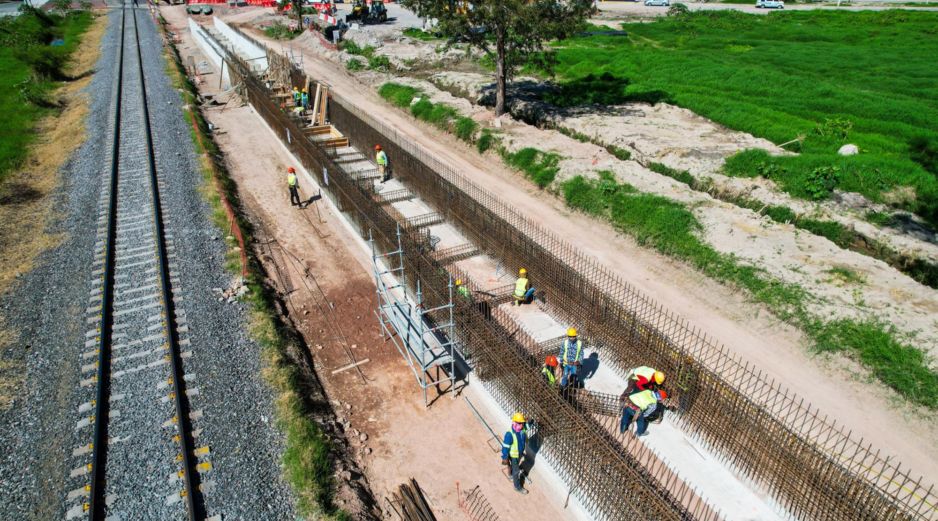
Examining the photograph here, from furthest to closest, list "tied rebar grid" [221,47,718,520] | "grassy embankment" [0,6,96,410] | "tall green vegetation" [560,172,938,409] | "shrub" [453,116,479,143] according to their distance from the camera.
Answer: "shrub" [453,116,479,143]
"grassy embankment" [0,6,96,410]
"tall green vegetation" [560,172,938,409]
"tied rebar grid" [221,47,718,520]

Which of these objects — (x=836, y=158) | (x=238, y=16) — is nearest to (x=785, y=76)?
(x=836, y=158)

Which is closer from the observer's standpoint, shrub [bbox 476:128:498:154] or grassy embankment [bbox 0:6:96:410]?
grassy embankment [bbox 0:6:96:410]

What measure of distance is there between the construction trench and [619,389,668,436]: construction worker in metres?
0.37

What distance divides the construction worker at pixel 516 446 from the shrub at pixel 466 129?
2053cm

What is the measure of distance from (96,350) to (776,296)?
17.5m

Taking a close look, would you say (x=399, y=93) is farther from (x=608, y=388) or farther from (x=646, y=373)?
(x=646, y=373)

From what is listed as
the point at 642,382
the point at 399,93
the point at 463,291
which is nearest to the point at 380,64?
the point at 399,93

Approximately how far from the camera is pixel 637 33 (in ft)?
207

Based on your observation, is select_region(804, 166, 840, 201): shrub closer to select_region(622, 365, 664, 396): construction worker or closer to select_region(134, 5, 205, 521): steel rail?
select_region(622, 365, 664, 396): construction worker

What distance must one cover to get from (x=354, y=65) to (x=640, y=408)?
41.1 metres

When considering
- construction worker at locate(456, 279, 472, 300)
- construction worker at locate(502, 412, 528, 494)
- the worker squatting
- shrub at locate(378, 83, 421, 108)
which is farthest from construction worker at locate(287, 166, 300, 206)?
shrub at locate(378, 83, 421, 108)

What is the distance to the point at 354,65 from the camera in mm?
44281

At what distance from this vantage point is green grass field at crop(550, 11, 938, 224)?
21.5 m

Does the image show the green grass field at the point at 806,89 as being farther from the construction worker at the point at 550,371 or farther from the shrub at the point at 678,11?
the construction worker at the point at 550,371
